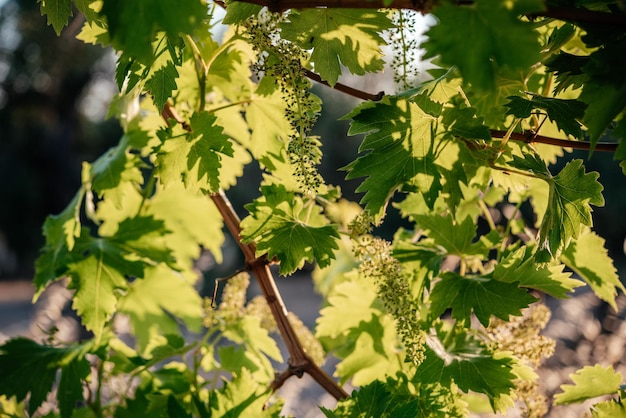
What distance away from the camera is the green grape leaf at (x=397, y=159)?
643 millimetres

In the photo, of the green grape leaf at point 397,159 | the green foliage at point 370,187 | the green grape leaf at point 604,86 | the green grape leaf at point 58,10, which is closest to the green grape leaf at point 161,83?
the green foliage at point 370,187

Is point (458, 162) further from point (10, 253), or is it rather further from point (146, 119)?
point (10, 253)

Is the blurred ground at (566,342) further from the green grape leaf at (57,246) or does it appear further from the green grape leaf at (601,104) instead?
the green grape leaf at (601,104)

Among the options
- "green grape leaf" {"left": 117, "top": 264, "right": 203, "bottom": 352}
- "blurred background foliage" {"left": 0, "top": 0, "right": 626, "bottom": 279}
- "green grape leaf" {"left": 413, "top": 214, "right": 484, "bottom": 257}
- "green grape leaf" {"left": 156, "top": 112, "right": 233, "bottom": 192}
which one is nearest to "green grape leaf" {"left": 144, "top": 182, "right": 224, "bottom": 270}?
"green grape leaf" {"left": 117, "top": 264, "right": 203, "bottom": 352}

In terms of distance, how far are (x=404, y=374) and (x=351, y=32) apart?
460 millimetres

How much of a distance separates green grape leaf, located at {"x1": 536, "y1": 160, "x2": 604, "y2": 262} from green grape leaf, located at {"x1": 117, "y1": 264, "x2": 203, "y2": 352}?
0.71m

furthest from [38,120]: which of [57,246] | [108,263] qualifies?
[108,263]

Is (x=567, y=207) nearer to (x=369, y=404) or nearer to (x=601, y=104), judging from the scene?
(x=601, y=104)

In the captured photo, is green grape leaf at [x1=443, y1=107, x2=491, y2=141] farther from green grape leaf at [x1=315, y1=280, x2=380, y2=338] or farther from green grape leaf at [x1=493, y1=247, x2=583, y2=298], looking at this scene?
green grape leaf at [x1=315, y1=280, x2=380, y2=338]

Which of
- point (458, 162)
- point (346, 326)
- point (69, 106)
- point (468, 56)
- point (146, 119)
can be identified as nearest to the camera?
point (468, 56)

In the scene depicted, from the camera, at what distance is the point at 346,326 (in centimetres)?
94

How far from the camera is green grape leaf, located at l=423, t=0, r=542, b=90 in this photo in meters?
0.41

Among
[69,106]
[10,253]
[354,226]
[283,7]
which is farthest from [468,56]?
[10,253]

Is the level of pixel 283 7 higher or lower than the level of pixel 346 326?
higher
